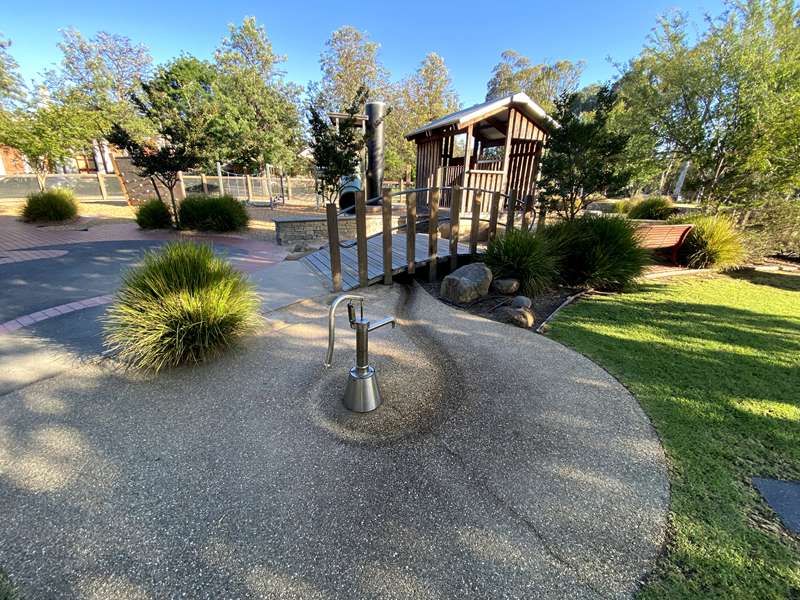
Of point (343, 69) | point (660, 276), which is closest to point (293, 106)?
point (343, 69)

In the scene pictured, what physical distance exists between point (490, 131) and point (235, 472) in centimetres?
1309

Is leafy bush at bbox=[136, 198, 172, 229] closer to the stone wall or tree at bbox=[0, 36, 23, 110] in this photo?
the stone wall

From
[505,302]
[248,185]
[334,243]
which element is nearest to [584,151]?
[505,302]

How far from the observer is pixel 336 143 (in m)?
8.56

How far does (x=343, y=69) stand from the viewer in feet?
81.8

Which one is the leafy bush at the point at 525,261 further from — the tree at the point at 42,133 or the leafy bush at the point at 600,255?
the tree at the point at 42,133

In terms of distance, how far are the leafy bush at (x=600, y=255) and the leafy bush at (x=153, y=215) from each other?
10779 mm

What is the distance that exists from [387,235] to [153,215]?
8.78 meters

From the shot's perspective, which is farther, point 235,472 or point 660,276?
point 660,276

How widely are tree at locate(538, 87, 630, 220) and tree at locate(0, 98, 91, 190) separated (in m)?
18.7

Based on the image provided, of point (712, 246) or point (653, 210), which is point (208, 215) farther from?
point (653, 210)

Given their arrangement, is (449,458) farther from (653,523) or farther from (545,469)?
(653,523)

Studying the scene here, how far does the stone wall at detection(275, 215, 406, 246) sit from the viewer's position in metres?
8.95

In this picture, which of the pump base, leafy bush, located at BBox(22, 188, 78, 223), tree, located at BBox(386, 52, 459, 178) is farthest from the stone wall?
tree, located at BBox(386, 52, 459, 178)
